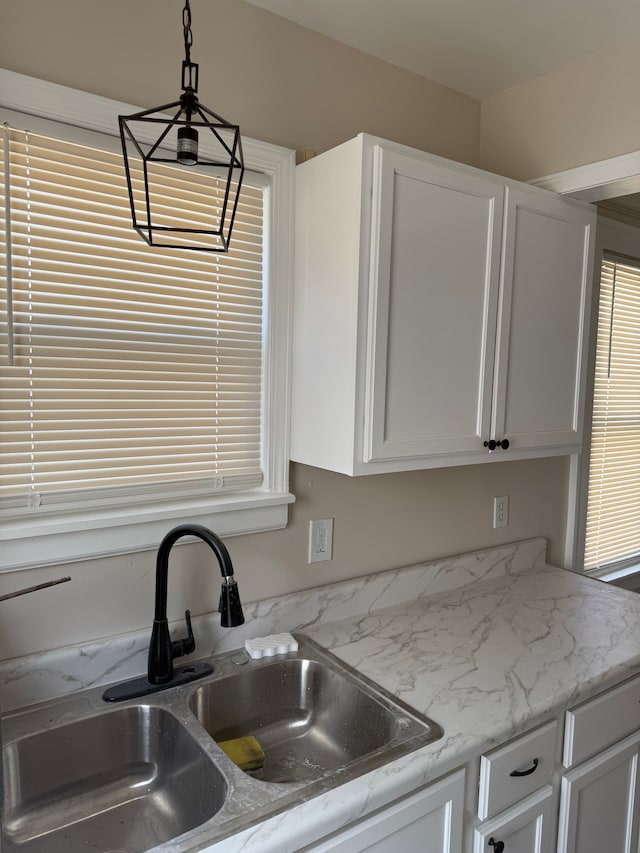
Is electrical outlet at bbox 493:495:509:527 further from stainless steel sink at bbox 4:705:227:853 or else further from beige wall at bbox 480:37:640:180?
stainless steel sink at bbox 4:705:227:853

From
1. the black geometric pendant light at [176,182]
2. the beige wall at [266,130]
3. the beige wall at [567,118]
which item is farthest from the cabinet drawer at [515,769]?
the beige wall at [567,118]

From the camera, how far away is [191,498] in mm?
1616

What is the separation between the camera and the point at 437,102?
206 centimetres

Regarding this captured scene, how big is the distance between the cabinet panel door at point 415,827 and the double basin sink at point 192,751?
88 mm

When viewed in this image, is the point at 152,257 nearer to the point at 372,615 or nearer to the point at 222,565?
the point at 222,565

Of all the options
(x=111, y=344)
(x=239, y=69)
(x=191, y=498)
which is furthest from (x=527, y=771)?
(x=239, y=69)

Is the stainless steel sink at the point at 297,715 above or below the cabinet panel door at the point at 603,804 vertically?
above

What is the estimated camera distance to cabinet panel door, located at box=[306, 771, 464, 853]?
1129mm

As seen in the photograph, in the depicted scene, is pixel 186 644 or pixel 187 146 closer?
pixel 187 146

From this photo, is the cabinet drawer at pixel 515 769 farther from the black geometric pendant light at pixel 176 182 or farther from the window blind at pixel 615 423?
the window blind at pixel 615 423

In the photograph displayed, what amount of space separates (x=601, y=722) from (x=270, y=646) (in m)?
0.87

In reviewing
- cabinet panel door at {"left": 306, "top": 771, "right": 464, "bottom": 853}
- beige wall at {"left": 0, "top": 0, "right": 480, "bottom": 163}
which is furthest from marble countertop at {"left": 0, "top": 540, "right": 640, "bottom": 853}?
beige wall at {"left": 0, "top": 0, "right": 480, "bottom": 163}

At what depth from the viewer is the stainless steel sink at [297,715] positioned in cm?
145

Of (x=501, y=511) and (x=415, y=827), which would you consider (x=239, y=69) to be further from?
(x=415, y=827)
